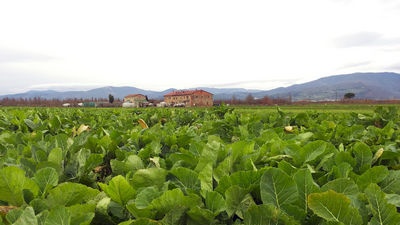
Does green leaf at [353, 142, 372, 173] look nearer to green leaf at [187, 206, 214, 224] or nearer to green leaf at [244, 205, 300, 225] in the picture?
green leaf at [244, 205, 300, 225]

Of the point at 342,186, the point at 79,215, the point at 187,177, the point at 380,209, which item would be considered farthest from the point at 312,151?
the point at 79,215

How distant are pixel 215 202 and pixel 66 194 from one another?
623 mm

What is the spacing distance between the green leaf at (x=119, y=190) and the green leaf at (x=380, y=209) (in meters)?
0.97

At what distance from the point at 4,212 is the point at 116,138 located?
5.57ft

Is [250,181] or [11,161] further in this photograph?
[11,161]

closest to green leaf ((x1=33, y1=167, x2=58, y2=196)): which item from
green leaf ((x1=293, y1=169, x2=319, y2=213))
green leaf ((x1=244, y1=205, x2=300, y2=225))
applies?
green leaf ((x1=244, y1=205, x2=300, y2=225))

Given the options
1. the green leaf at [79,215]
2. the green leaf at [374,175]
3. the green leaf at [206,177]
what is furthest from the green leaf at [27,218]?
the green leaf at [374,175]

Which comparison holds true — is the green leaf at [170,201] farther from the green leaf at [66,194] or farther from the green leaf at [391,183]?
the green leaf at [391,183]

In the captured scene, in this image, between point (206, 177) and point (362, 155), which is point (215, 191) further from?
point (362, 155)

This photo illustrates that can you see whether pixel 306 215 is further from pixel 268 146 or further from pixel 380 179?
pixel 268 146

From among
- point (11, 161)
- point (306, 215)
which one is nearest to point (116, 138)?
point (11, 161)

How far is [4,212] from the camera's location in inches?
49.9

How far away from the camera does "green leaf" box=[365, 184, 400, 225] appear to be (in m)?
1.11

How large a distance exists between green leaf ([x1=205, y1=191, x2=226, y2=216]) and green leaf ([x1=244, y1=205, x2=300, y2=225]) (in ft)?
0.51
